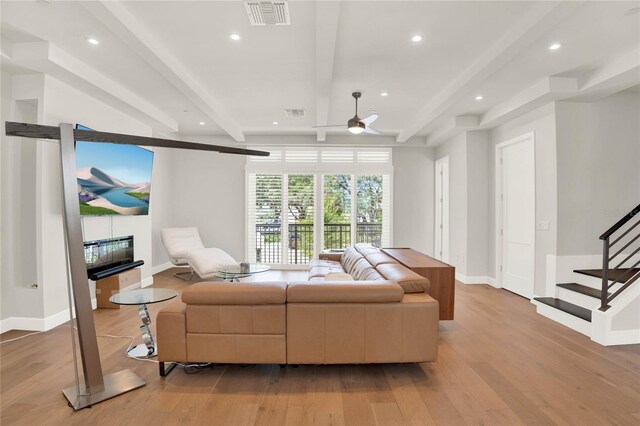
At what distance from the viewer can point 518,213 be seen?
5.05 metres

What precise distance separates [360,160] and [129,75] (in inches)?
182

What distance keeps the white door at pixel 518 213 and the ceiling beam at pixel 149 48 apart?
15.2ft

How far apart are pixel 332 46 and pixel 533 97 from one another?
9.34 ft

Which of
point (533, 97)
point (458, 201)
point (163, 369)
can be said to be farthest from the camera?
point (458, 201)

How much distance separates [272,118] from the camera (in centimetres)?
581

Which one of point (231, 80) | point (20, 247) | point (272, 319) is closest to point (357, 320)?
point (272, 319)

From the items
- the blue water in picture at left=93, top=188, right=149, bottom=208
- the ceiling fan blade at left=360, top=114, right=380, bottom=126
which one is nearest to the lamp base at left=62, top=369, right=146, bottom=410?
the blue water in picture at left=93, top=188, right=149, bottom=208

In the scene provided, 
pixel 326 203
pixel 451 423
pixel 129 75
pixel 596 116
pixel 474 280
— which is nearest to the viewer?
pixel 451 423

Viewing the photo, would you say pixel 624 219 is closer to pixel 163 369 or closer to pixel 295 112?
pixel 295 112

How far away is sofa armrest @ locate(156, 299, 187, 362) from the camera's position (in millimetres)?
2451

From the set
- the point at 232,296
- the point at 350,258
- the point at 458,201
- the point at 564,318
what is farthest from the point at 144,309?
the point at 458,201

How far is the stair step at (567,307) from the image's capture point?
355 cm

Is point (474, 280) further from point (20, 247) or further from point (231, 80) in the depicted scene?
point (20, 247)

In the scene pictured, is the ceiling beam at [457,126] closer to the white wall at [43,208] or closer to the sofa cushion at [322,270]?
the sofa cushion at [322,270]
